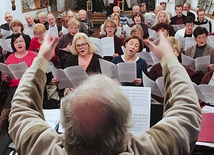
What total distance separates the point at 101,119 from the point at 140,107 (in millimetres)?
715

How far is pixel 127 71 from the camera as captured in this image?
7.36 feet

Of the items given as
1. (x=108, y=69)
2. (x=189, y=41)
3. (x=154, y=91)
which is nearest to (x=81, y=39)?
(x=108, y=69)

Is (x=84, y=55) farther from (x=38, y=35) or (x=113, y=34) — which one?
(x=38, y=35)

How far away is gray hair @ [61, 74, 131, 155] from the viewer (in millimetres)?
560

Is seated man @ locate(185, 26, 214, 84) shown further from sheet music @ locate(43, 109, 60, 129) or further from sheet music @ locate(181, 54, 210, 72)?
sheet music @ locate(43, 109, 60, 129)

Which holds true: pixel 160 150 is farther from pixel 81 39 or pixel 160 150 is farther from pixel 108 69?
pixel 81 39

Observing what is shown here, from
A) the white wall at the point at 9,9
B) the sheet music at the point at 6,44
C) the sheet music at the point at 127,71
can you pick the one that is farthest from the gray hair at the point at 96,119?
the white wall at the point at 9,9

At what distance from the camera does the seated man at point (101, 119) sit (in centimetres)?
57

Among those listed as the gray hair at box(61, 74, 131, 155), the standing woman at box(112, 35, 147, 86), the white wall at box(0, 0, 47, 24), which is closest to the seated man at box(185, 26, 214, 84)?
the standing woman at box(112, 35, 147, 86)

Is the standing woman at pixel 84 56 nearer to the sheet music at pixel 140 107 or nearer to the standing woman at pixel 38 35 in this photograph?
the standing woman at pixel 38 35

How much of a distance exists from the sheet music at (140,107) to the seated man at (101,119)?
1.38ft

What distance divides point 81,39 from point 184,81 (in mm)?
2260

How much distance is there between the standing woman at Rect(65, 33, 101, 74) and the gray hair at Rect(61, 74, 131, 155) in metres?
2.22

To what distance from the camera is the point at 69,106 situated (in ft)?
1.94
